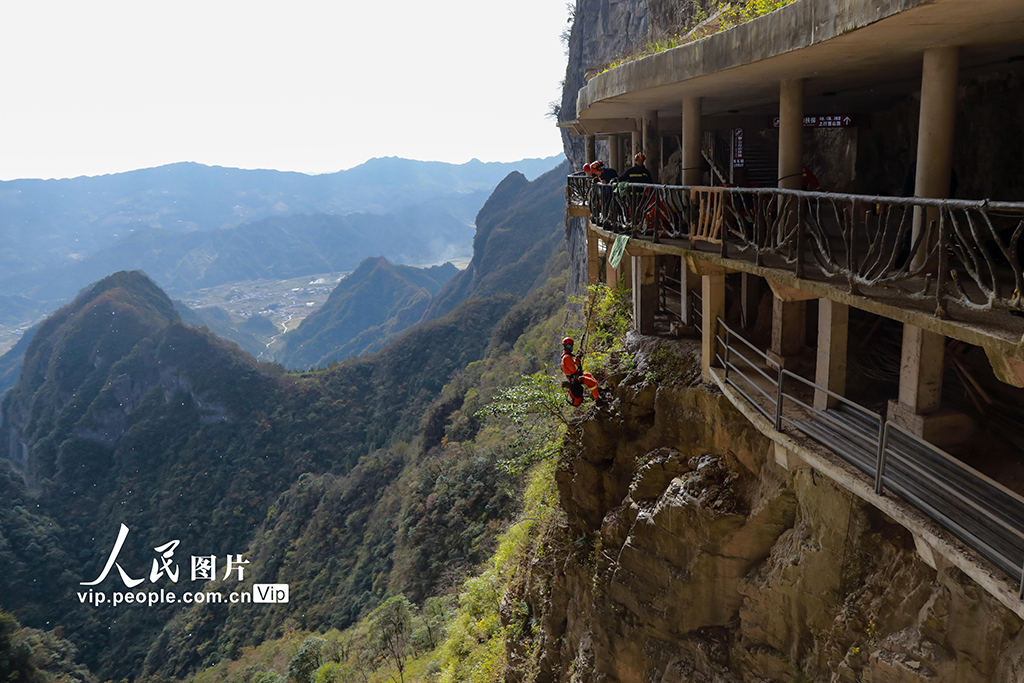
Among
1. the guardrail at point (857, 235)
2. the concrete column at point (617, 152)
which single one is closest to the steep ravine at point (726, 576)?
the guardrail at point (857, 235)

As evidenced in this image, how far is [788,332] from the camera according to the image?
761 cm

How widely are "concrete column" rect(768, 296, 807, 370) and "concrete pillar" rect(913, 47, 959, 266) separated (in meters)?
2.32

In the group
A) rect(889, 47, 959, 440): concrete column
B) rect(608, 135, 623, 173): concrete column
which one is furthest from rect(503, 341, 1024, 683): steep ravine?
rect(608, 135, 623, 173): concrete column

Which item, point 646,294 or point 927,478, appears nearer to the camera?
point 927,478

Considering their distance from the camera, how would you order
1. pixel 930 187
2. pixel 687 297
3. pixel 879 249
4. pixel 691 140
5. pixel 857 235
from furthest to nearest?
pixel 687 297 → pixel 691 140 → pixel 857 235 → pixel 930 187 → pixel 879 249

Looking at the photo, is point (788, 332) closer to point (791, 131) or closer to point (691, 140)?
point (791, 131)

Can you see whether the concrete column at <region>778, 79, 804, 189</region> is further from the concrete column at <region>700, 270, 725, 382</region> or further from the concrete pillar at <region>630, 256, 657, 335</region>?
the concrete pillar at <region>630, 256, 657, 335</region>

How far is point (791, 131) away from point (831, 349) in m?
2.72

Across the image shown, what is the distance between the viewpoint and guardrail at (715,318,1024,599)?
3.78 meters

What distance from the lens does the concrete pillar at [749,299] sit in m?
9.16

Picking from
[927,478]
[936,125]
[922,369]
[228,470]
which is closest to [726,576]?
[927,478]

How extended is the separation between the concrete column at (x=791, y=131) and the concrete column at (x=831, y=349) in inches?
76.9

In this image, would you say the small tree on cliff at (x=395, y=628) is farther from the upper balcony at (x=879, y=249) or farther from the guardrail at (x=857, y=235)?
the guardrail at (x=857, y=235)

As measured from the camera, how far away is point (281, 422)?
75062mm
